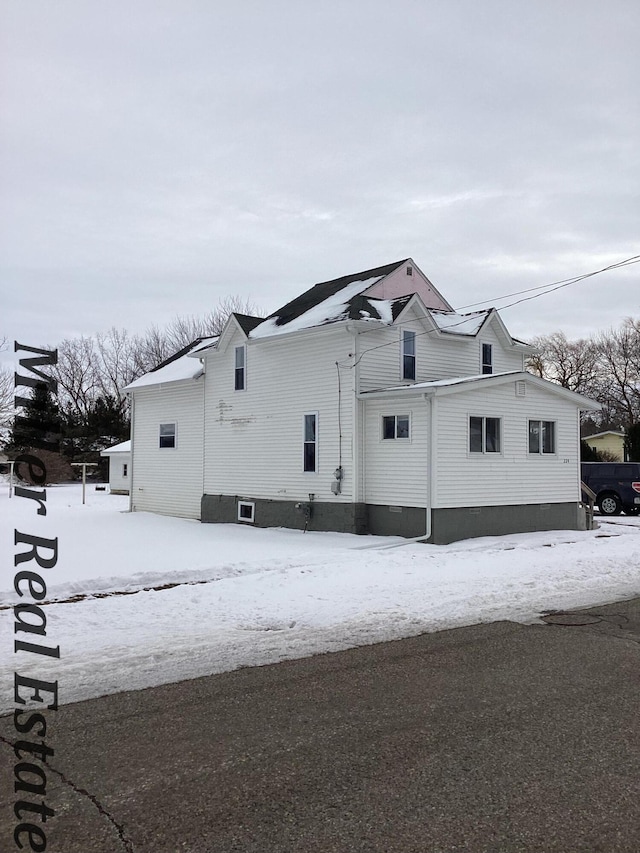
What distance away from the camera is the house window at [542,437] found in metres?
18.0

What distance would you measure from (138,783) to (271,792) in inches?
30.2

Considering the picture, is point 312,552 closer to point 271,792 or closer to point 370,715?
point 370,715

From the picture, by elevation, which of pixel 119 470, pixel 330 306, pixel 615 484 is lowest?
pixel 615 484

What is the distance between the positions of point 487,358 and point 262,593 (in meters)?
12.7

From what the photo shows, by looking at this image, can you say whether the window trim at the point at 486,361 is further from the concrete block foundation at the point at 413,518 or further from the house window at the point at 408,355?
the concrete block foundation at the point at 413,518

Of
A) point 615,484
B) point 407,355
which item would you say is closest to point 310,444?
point 407,355

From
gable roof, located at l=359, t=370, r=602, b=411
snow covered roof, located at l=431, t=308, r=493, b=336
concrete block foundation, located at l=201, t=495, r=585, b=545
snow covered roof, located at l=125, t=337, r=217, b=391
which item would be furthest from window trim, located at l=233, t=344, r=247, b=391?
snow covered roof, located at l=431, t=308, r=493, b=336

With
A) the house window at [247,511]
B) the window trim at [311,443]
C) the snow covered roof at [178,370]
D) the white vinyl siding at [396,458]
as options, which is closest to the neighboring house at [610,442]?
the snow covered roof at [178,370]

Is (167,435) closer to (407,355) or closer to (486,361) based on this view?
(407,355)

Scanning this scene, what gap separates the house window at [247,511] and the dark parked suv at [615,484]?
38.4 feet

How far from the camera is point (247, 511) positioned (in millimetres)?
20078

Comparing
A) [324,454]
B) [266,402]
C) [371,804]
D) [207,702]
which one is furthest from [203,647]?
[266,402]

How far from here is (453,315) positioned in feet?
68.4

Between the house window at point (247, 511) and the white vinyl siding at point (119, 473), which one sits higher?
the white vinyl siding at point (119, 473)
